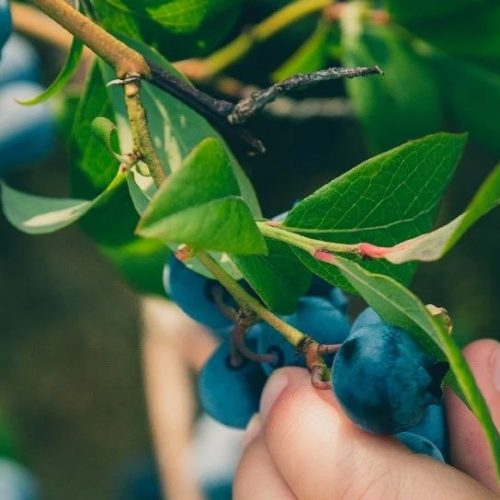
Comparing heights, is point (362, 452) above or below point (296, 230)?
below

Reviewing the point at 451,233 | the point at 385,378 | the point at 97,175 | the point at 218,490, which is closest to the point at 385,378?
the point at 385,378

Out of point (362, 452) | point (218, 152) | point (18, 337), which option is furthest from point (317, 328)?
point (18, 337)

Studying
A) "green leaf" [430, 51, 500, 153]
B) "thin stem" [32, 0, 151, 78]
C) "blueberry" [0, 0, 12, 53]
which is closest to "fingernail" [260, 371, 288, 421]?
"thin stem" [32, 0, 151, 78]

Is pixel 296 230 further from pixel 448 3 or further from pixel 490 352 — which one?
pixel 448 3

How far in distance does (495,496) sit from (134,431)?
1193 millimetres

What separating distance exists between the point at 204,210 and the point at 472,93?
72 centimetres

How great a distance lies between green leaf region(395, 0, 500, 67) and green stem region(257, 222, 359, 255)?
0.55 meters

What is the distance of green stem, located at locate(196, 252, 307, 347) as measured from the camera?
0.54 m

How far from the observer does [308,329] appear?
2.11 feet

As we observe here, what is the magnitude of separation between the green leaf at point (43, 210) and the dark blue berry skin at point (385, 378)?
0.60ft

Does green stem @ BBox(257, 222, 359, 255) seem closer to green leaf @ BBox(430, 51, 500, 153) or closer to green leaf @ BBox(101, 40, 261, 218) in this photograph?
green leaf @ BBox(101, 40, 261, 218)

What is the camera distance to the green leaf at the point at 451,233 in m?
0.40

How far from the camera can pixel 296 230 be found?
54cm

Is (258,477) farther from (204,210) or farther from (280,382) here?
(204,210)
